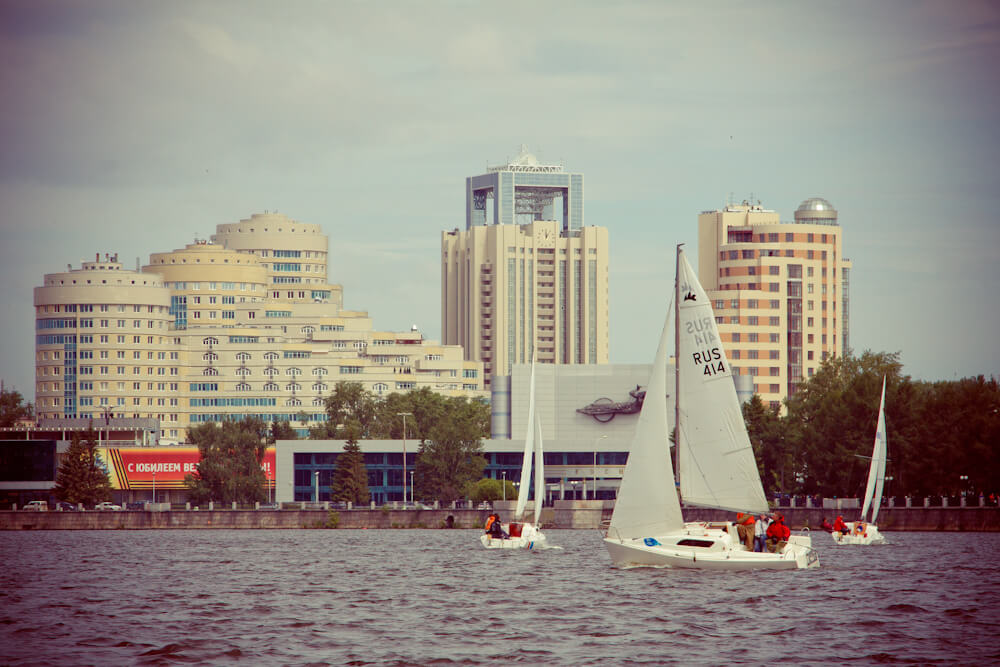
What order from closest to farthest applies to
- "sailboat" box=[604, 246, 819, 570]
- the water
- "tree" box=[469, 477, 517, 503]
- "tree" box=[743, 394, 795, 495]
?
the water, "sailboat" box=[604, 246, 819, 570], "tree" box=[743, 394, 795, 495], "tree" box=[469, 477, 517, 503]

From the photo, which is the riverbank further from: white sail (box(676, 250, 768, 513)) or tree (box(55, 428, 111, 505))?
white sail (box(676, 250, 768, 513))

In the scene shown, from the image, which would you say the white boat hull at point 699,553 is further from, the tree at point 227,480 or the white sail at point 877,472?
the tree at point 227,480

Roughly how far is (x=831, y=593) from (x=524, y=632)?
58.3 feet

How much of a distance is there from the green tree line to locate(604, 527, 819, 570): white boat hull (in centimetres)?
6462

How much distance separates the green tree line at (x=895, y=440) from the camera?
13300 centimetres

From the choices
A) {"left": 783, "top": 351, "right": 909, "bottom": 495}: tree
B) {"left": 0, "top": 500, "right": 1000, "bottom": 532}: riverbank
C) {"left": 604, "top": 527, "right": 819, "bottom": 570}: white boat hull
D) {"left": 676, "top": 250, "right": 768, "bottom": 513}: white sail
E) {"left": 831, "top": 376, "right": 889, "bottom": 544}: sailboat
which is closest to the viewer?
{"left": 676, "top": 250, "right": 768, "bottom": 513}: white sail

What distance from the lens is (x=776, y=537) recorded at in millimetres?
72500

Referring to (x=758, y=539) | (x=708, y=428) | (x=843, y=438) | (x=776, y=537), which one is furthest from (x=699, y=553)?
(x=843, y=438)

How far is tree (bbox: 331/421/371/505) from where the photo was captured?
182875 millimetres

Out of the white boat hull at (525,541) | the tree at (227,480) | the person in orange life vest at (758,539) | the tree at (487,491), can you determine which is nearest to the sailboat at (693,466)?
the person in orange life vest at (758,539)

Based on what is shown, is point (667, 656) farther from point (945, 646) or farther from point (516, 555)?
point (516, 555)

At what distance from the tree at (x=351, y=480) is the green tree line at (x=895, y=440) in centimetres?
4710

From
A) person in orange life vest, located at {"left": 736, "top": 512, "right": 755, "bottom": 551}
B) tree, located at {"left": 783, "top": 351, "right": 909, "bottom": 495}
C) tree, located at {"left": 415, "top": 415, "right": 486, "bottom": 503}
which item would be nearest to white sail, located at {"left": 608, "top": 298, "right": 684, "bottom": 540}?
person in orange life vest, located at {"left": 736, "top": 512, "right": 755, "bottom": 551}

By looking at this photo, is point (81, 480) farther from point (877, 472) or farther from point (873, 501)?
point (873, 501)
